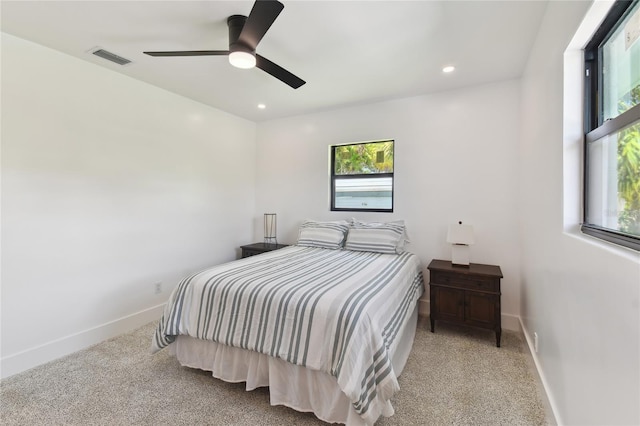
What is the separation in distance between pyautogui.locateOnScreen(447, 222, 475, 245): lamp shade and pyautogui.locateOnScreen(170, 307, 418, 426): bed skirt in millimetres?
1254

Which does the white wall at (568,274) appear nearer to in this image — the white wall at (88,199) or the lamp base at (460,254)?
the lamp base at (460,254)

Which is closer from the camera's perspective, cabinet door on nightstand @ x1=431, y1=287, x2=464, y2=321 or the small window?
cabinet door on nightstand @ x1=431, y1=287, x2=464, y2=321

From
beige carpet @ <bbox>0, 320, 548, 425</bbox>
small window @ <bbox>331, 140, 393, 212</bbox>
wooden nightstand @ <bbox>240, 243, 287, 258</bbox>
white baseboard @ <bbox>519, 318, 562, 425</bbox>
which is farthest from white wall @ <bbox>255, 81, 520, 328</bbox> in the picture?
beige carpet @ <bbox>0, 320, 548, 425</bbox>

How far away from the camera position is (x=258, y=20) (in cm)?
165

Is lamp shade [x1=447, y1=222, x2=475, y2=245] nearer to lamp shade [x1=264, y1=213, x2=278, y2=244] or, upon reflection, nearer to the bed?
the bed

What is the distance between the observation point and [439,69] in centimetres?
272

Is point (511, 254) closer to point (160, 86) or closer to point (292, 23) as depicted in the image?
point (292, 23)

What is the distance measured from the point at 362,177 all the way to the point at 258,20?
8.16 feet

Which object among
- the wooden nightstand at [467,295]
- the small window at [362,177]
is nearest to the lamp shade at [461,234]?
the wooden nightstand at [467,295]

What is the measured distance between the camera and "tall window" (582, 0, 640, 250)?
3.35ft

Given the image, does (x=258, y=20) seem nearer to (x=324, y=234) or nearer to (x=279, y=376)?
(x=279, y=376)

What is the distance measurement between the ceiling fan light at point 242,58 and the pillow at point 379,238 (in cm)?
208

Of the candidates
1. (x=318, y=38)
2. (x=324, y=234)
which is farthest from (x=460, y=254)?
(x=318, y=38)

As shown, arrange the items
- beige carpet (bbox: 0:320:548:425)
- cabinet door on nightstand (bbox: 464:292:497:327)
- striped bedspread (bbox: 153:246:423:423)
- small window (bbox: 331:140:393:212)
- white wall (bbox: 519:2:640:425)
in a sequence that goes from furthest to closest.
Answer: small window (bbox: 331:140:393:212) → cabinet door on nightstand (bbox: 464:292:497:327) → beige carpet (bbox: 0:320:548:425) → striped bedspread (bbox: 153:246:423:423) → white wall (bbox: 519:2:640:425)
